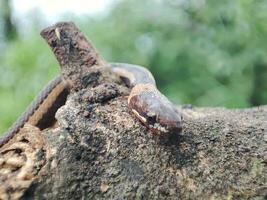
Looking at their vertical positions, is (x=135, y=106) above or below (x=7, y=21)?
above

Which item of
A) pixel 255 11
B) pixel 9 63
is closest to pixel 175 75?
pixel 255 11

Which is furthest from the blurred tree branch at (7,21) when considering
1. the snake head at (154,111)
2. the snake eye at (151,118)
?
the snake eye at (151,118)

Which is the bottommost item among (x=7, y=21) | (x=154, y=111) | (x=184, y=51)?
(x=7, y=21)

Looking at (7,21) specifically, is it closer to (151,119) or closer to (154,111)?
(154,111)

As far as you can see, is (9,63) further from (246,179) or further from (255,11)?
(246,179)

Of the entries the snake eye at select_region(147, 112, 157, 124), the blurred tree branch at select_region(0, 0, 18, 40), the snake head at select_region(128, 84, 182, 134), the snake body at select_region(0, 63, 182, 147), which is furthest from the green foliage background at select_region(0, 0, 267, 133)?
the blurred tree branch at select_region(0, 0, 18, 40)

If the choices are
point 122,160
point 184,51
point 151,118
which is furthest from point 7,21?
point 122,160

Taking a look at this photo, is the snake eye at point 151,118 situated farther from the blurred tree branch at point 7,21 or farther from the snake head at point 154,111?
the blurred tree branch at point 7,21

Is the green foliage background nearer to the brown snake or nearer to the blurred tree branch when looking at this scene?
the brown snake
